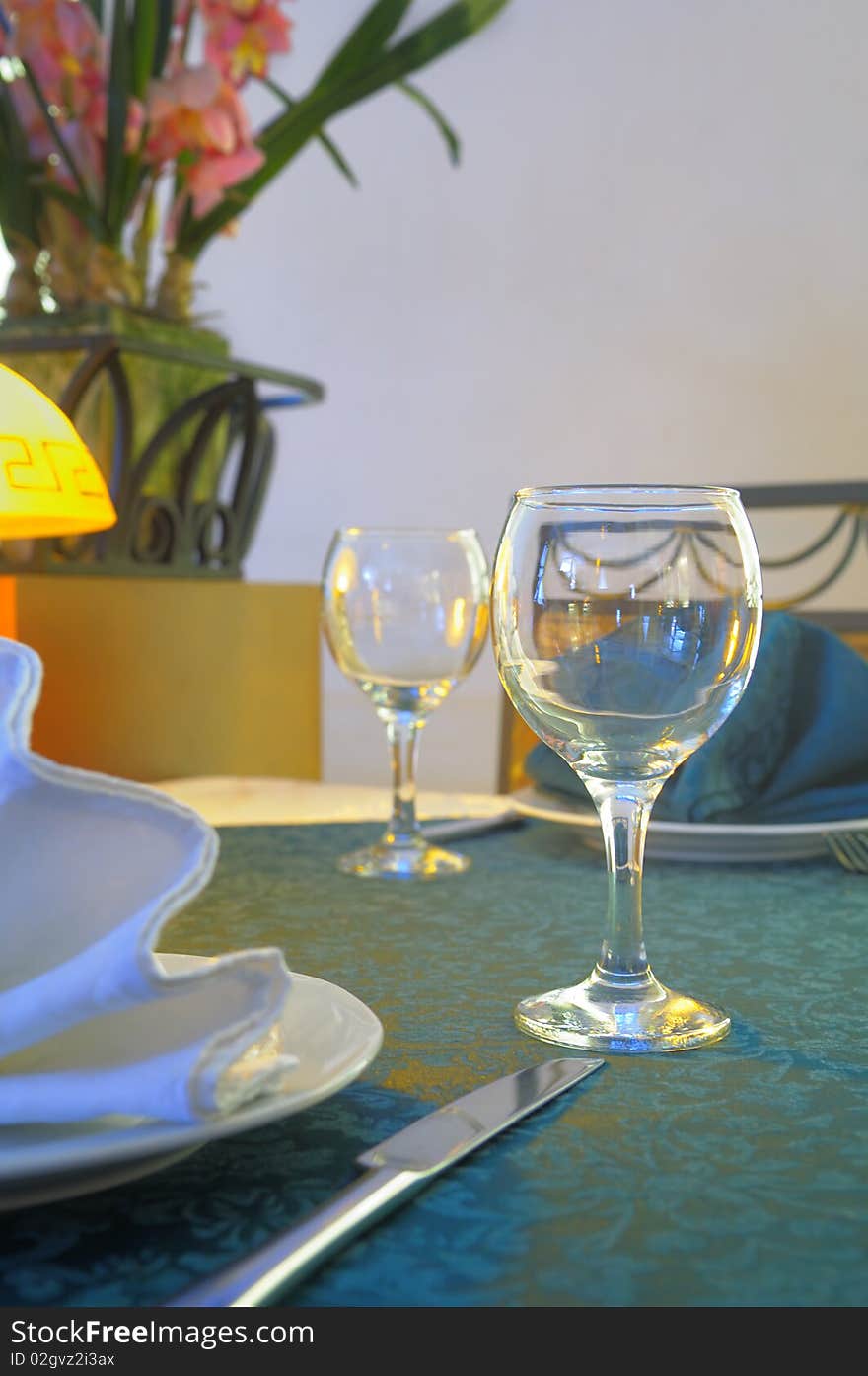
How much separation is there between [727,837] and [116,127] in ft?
2.50

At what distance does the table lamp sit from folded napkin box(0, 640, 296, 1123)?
0.94 feet

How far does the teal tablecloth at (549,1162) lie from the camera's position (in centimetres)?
27

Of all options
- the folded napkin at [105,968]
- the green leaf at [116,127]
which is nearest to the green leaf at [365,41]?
the green leaf at [116,127]

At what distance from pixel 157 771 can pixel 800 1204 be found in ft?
3.00

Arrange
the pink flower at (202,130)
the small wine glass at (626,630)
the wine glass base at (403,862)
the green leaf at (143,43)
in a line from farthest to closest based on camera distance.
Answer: the green leaf at (143,43)
the pink flower at (202,130)
the wine glass base at (403,862)
the small wine glass at (626,630)

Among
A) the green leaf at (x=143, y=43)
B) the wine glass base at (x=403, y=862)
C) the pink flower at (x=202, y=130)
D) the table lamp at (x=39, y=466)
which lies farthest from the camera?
the green leaf at (x=143, y=43)

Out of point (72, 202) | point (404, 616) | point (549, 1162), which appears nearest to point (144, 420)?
point (72, 202)

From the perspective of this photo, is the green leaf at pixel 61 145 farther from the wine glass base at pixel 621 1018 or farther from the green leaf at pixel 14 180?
the wine glass base at pixel 621 1018

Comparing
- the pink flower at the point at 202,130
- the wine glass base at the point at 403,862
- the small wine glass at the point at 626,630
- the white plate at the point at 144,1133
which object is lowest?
the wine glass base at the point at 403,862

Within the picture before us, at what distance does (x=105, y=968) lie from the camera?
0.93 feet

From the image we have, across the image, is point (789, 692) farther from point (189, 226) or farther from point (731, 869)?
point (189, 226)

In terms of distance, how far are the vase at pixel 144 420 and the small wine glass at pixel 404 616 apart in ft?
1.30

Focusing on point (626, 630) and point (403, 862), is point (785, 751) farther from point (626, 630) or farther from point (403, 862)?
point (626, 630)

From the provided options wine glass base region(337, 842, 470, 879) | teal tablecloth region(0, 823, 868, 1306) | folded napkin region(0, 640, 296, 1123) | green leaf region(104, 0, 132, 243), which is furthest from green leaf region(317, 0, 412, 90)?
folded napkin region(0, 640, 296, 1123)
